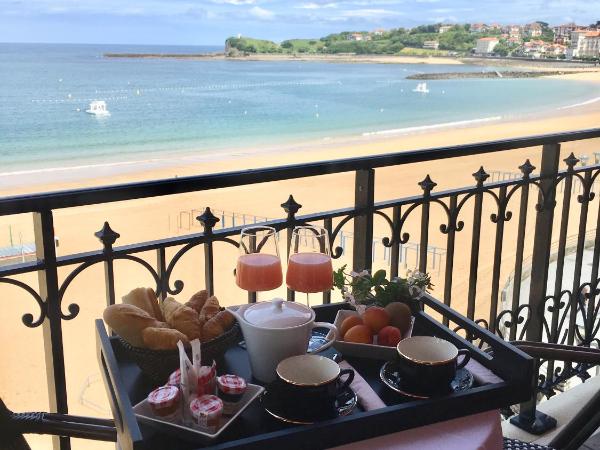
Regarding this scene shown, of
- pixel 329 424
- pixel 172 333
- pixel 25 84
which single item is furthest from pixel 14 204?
pixel 25 84

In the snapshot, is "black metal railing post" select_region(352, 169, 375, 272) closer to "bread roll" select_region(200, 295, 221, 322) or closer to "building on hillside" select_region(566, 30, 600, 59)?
"bread roll" select_region(200, 295, 221, 322)

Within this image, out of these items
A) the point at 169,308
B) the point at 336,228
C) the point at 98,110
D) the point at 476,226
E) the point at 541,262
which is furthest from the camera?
the point at 98,110

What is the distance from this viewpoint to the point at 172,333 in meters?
1.37

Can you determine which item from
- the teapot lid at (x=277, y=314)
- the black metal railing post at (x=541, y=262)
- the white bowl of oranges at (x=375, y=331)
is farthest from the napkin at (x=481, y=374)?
the black metal railing post at (x=541, y=262)

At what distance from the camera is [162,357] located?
1350mm

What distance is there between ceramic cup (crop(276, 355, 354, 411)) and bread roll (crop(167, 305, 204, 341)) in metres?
0.23

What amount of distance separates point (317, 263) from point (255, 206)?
1462cm

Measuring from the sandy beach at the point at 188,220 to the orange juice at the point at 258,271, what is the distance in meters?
5.16

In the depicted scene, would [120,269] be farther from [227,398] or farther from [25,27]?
[25,27]

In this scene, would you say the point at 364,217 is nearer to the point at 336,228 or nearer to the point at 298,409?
the point at 336,228

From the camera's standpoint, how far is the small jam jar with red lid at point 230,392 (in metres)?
1.25

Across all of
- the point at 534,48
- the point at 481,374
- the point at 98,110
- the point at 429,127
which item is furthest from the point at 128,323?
the point at 534,48

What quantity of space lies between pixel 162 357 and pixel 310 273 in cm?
51

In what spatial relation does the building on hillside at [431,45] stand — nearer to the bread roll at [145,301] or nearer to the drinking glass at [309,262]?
the drinking glass at [309,262]
